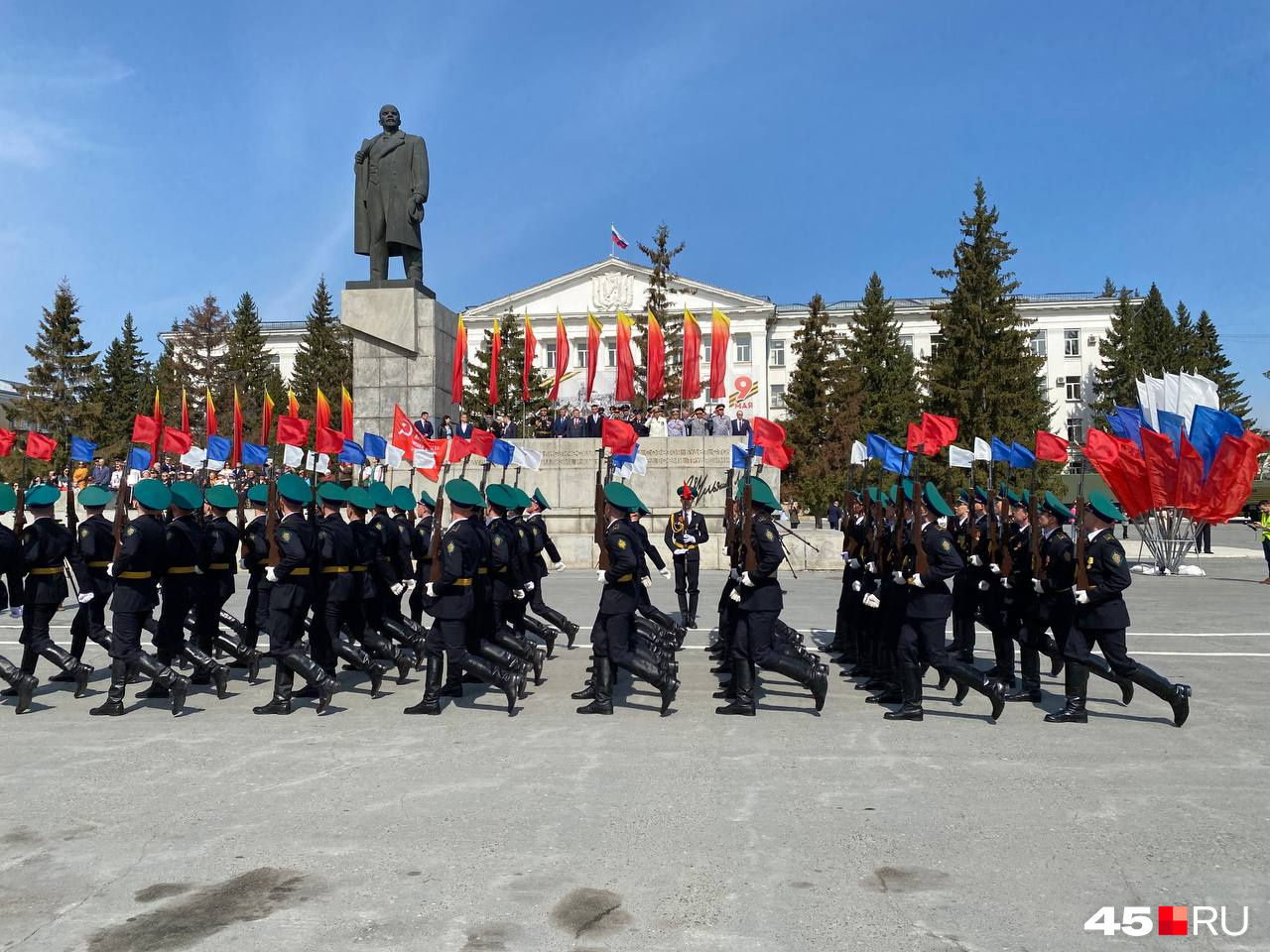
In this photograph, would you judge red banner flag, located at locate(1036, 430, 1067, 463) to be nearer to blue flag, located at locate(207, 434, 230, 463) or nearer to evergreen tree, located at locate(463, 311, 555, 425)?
blue flag, located at locate(207, 434, 230, 463)

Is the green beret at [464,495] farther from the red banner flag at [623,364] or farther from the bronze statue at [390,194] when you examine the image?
the red banner flag at [623,364]

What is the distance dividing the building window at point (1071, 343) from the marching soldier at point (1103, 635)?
263 ft

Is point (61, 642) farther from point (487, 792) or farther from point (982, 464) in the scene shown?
point (982, 464)

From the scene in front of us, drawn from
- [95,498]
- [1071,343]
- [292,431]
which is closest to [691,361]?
[292,431]

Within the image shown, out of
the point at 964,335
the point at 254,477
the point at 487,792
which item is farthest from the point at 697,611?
the point at 964,335

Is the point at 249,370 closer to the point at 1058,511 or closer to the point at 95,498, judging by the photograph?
the point at 95,498

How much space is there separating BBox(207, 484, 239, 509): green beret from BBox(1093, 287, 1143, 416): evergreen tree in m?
67.7

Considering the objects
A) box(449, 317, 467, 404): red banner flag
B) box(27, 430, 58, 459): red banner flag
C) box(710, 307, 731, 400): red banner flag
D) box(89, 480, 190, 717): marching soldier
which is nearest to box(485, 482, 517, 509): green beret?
box(89, 480, 190, 717): marching soldier

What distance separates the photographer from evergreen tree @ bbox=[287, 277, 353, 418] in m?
67.4

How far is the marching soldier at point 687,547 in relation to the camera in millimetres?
13219

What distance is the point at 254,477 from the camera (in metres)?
27.5

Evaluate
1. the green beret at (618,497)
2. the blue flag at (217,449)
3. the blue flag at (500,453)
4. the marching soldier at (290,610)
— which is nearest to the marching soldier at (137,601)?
the marching soldier at (290,610)

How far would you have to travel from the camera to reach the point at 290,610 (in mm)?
8539

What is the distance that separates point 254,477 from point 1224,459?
23.7 metres
